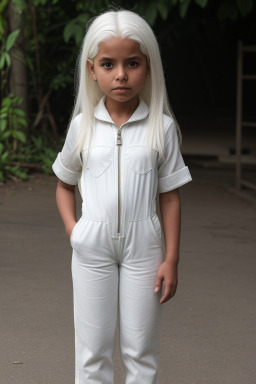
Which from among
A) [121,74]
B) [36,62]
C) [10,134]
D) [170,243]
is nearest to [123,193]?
[170,243]

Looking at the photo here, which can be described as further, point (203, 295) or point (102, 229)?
point (203, 295)

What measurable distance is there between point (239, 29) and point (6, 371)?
47.1 ft

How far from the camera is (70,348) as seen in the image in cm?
396

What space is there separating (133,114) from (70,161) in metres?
0.29

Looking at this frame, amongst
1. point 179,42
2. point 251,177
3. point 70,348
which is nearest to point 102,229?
point 70,348

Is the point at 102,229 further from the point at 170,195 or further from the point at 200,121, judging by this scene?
the point at 200,121

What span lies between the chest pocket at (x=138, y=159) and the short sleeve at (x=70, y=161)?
194 millimetres

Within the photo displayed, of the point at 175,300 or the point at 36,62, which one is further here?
the point at 36,62

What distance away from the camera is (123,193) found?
8.59 ft

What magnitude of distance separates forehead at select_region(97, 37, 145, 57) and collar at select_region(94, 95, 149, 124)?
20 centimetres

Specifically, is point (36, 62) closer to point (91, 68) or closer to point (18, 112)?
point (18, 112)

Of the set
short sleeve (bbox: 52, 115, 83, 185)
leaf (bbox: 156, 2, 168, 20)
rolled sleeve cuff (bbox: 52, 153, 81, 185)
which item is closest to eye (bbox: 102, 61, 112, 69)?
short sleeve (bbox: 52, 115, 83, 185)

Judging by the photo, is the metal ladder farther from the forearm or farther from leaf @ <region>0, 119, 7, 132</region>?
the forearm

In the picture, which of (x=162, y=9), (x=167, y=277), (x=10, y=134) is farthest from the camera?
(x=10, y=134)
